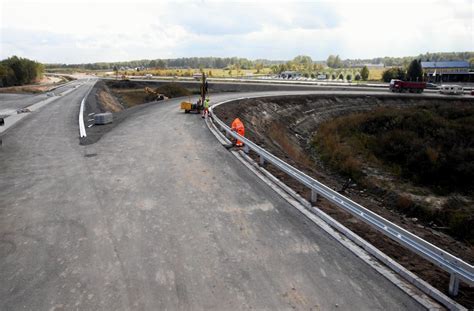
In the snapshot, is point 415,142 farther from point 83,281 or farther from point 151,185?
point 83,281

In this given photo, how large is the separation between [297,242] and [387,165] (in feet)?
53.9

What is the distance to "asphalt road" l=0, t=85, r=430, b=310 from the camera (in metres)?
4.90

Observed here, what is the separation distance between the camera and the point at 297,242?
21.1 ft

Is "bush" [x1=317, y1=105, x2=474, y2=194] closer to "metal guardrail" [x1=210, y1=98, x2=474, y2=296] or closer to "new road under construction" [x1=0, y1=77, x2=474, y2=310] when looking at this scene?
"new road under construction" [x1=0, y1=77, x2=474, y2=310]

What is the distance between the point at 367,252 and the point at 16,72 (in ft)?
350

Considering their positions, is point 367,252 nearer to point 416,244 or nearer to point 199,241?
point 416,244

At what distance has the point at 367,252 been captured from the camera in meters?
6.09

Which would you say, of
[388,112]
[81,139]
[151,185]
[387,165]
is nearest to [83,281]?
[151,185]

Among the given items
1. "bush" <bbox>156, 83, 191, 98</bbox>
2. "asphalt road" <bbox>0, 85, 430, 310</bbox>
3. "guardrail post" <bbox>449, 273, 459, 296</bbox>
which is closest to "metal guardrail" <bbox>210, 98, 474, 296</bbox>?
"guardrail post" <bbox>449, 273, 459, 296</bbox>

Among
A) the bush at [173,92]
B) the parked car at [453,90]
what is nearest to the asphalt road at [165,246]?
the bush at [173,92]

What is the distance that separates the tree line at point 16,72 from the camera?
275ft

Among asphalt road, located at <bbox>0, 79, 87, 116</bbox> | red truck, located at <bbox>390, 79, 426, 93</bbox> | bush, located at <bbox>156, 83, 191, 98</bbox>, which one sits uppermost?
red truck, located at <bbox>390, 79, 426, 93</bbox>

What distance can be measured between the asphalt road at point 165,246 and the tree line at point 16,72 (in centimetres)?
9020

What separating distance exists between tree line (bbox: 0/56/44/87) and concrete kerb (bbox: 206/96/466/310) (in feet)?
310
